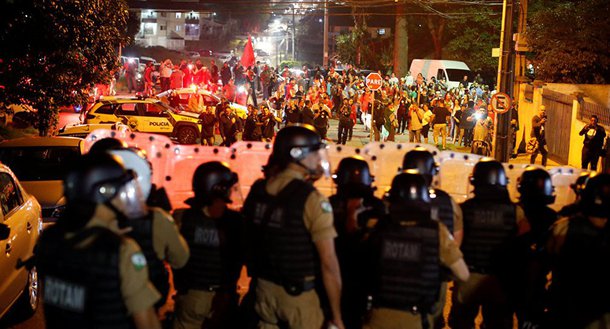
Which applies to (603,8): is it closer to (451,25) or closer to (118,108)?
(118,108)

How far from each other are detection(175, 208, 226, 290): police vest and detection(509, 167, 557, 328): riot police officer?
2173 mm

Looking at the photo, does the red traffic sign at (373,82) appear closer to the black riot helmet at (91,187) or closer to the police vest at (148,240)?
the police vest at (148,240)

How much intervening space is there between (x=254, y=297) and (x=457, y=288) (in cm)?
183

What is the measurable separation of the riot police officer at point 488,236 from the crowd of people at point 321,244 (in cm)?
1

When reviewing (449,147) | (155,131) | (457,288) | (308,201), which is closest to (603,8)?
(449,147)

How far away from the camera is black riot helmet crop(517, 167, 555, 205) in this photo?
5.53 m

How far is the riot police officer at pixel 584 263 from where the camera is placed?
4.61 meters

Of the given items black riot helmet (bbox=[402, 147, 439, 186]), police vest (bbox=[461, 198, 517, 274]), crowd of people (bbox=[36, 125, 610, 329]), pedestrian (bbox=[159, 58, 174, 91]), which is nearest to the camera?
crowd of people (bbox=[36, 125, 610, 329])

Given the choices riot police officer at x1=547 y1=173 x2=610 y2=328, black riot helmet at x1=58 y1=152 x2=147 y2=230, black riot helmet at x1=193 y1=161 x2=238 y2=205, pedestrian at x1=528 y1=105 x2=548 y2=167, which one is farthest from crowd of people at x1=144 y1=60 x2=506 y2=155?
black riot helmet at x1=58 y1=152 x2=147 y2=230

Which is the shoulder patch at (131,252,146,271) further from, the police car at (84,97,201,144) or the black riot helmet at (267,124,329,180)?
the police car at (84,97,201,144)

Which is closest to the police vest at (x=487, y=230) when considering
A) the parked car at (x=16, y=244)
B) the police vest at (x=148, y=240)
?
the police vest at (x=148, y=240)

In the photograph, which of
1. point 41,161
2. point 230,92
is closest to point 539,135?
point 41,161

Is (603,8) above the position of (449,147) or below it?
above

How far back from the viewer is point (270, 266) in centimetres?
449
